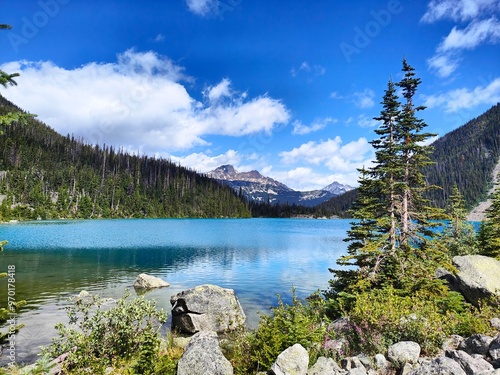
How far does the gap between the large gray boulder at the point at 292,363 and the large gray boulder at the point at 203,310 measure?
10.1m

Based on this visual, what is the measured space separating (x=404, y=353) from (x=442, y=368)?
2.17m

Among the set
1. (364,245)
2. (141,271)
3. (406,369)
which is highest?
(364,245)

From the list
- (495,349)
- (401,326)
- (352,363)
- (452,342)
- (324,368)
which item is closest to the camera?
(495,349)

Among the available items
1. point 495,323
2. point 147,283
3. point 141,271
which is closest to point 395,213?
point 495,323

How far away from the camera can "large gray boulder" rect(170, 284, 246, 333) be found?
1853 centimetres

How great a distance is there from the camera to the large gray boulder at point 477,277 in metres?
13.8

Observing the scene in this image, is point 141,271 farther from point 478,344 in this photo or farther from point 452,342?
point 478,344

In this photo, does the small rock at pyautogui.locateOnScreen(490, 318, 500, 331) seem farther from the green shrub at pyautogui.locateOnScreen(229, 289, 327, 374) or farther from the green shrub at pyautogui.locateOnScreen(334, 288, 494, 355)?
the green shrub at pyautogui.locateOnScreen(229, 289, 327, 374)

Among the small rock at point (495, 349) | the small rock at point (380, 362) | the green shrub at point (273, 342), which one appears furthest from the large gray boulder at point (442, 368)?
the green shrub at point (273, 342)

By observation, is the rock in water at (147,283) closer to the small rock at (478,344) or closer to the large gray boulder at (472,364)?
the small rock at (478,344)

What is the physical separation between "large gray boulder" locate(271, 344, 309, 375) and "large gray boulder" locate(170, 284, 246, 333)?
33.1 ft

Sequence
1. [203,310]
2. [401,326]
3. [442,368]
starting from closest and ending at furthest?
1. [442,368]
2. [401,326]
3. [203,310]

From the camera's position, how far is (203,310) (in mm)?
19125

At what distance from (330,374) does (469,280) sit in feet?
33.8
